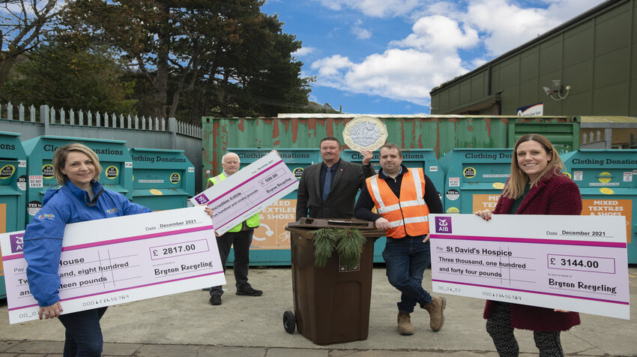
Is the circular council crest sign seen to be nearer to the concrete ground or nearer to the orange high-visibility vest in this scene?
the orange high-visibility vest

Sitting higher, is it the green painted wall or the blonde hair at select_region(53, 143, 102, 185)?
the green painted wall

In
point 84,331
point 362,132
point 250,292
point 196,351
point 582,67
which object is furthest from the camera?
point 582,67

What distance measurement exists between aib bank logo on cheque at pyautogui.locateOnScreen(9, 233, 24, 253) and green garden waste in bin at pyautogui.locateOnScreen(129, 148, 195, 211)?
12.7 ft

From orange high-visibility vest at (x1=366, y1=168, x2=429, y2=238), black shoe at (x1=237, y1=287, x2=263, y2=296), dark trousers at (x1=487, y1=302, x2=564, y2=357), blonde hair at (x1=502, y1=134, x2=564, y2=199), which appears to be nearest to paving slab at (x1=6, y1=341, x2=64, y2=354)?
black shoe at (x1=237, y1=287, x2=263, y2=296)

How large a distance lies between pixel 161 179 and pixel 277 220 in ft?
6.18

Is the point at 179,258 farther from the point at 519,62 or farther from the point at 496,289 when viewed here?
the point at 519,62

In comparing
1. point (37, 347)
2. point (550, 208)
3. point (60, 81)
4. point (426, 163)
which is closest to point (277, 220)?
point (426, 163)

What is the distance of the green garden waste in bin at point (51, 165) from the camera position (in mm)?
4820

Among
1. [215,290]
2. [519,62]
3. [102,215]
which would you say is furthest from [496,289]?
[519,62]

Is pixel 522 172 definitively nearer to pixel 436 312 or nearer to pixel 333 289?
pixel 333 289

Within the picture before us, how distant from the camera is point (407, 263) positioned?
3.79 m

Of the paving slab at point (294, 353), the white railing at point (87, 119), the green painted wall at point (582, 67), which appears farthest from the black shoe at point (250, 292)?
the green painted wall at point (582, 67)

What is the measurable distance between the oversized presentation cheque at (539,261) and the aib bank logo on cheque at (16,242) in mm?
2456

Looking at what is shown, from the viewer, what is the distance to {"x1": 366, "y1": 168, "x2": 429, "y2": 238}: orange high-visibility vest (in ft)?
12.3
